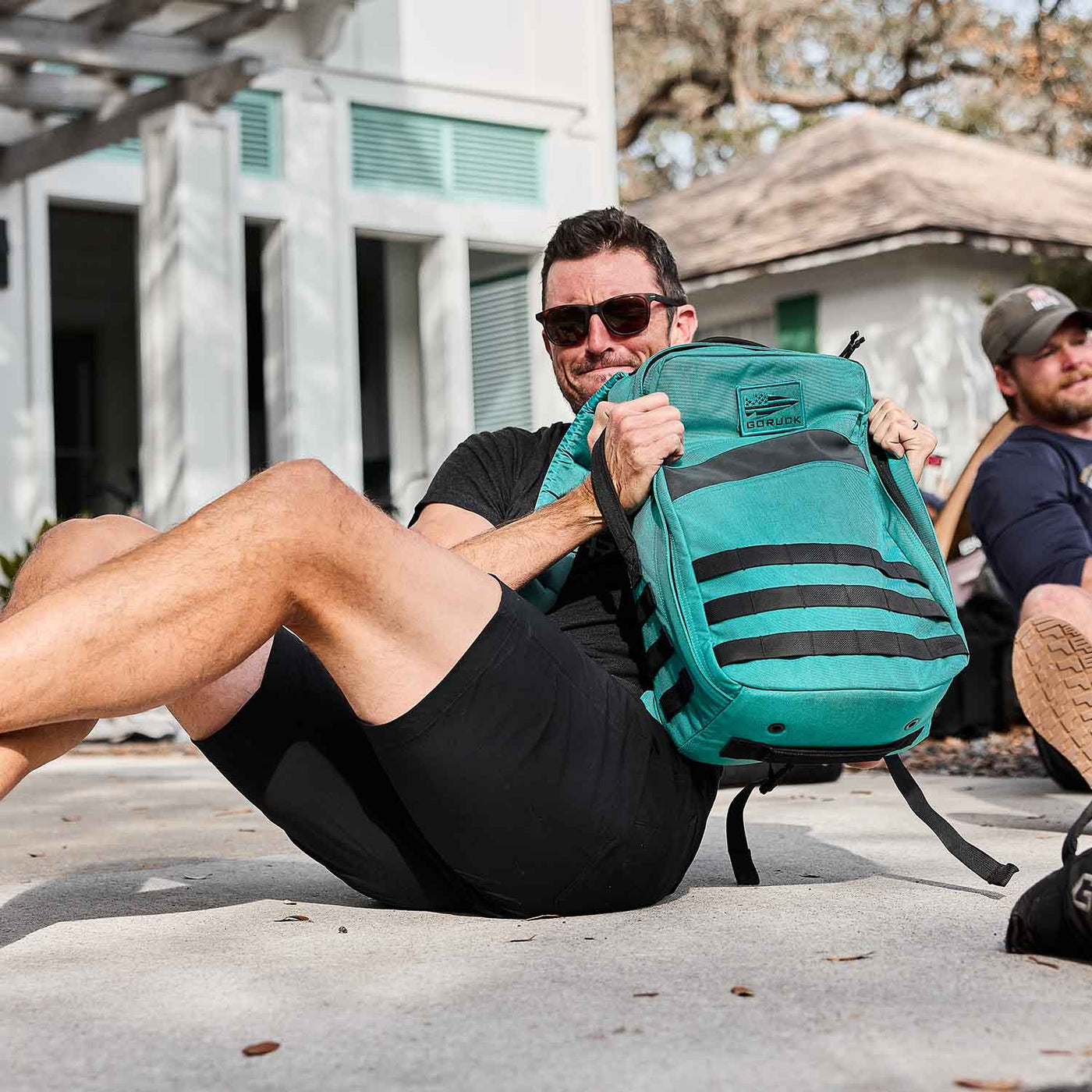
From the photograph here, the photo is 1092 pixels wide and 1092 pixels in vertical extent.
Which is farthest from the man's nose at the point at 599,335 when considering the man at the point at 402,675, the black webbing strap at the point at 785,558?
the black webbing strap at the point at 785,558

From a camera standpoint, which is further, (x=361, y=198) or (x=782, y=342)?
(x=782, y=342)

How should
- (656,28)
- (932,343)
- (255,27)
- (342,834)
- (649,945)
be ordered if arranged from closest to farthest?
1. (649,945)
2. (342,834)
3. (255,27)
4. (932,343)
5. (656,28)

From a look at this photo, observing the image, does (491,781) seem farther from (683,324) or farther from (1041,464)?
(1041,464)

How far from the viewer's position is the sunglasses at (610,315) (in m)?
3.40

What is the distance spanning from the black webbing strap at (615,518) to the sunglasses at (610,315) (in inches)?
24.7

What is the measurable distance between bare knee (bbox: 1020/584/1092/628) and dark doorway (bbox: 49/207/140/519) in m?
13.1

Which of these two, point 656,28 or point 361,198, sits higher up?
point 656,28

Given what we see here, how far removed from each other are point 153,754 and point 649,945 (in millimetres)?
5290

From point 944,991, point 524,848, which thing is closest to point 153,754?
point 524,848

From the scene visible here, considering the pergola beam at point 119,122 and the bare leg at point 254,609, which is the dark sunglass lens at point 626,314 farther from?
the pergola beam at point 119,122

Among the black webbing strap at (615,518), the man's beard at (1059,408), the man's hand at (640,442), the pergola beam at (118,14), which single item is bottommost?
the black webbing strap at (615,518)

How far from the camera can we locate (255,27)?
8.26 metres

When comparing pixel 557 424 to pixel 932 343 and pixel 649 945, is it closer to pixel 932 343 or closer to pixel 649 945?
pixel 649 945

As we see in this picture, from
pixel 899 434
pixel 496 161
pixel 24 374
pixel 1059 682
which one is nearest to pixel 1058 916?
pixel 899 434
